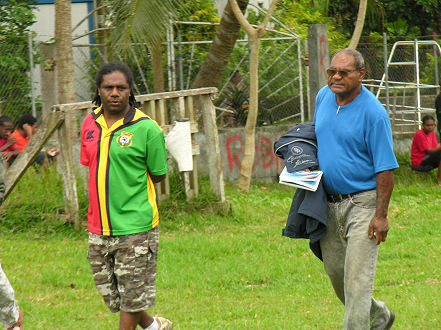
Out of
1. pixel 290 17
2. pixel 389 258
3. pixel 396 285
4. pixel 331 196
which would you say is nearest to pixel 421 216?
pixel 389 258

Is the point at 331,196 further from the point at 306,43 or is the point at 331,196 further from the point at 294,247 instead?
the point at 306,43

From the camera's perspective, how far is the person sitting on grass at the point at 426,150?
13.0m

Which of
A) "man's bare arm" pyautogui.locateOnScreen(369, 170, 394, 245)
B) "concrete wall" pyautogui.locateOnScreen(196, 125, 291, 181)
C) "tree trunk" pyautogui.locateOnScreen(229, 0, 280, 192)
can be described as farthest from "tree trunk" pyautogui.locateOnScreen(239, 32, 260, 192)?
"man's bare arm" pyautogui.locateOnScreen(369, 170, 394, 245)

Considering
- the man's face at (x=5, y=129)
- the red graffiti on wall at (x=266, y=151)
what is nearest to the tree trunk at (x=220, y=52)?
the red graffiti on wall at (x=266, y=151)

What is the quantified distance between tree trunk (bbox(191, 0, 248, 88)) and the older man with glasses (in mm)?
7624

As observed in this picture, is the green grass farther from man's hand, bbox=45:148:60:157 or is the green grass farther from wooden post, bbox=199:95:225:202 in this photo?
man's hand, bbox=45:148:60:157

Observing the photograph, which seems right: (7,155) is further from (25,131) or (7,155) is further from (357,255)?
(357,255)

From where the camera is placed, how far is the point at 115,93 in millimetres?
4621

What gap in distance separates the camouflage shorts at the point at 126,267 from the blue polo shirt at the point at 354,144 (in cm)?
120

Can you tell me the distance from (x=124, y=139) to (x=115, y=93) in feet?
1.01

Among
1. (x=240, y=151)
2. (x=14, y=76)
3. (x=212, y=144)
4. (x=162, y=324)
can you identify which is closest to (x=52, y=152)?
(x=14, y=76)

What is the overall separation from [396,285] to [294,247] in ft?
5.64

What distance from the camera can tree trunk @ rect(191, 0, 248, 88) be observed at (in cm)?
1203

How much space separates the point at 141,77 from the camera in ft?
41.4
